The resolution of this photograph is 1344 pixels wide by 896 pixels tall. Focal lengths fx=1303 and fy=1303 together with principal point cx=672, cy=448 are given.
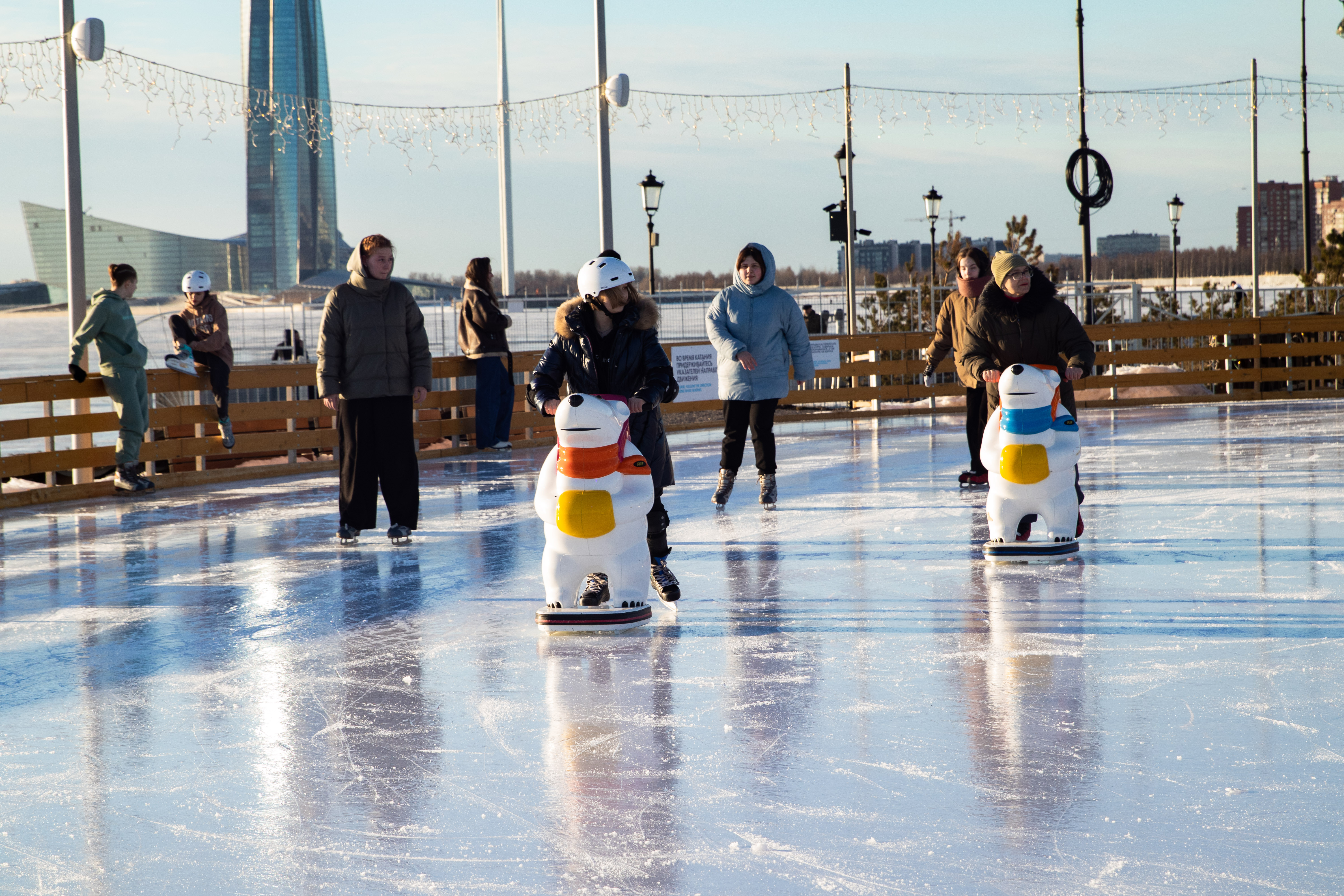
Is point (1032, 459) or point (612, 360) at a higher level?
point (612, 360)

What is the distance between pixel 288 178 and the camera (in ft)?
402

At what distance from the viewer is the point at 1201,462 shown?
10.5 metres

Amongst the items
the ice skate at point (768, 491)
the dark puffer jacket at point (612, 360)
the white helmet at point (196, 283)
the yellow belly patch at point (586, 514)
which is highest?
the white helmet at point (196, 283)

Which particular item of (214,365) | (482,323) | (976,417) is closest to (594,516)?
(976,417)

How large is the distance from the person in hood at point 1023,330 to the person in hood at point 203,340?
6286mm

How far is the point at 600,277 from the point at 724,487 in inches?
139

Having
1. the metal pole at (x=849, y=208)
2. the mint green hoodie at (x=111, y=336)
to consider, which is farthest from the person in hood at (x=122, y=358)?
the metal pole at (x=849, y=208)

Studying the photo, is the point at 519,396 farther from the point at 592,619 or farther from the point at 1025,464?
the point at 592,619

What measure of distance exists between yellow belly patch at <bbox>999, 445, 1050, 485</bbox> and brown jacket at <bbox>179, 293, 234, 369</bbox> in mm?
6633

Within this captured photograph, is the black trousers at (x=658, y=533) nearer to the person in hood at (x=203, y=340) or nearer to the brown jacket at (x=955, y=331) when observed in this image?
the brown jacket at (x=955, y=331)

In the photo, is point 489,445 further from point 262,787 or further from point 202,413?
point 262,787

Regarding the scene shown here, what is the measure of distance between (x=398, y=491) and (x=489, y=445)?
5.54 meters

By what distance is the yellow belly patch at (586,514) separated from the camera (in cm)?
493

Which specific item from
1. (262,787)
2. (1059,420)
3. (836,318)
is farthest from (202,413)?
(836,318)
